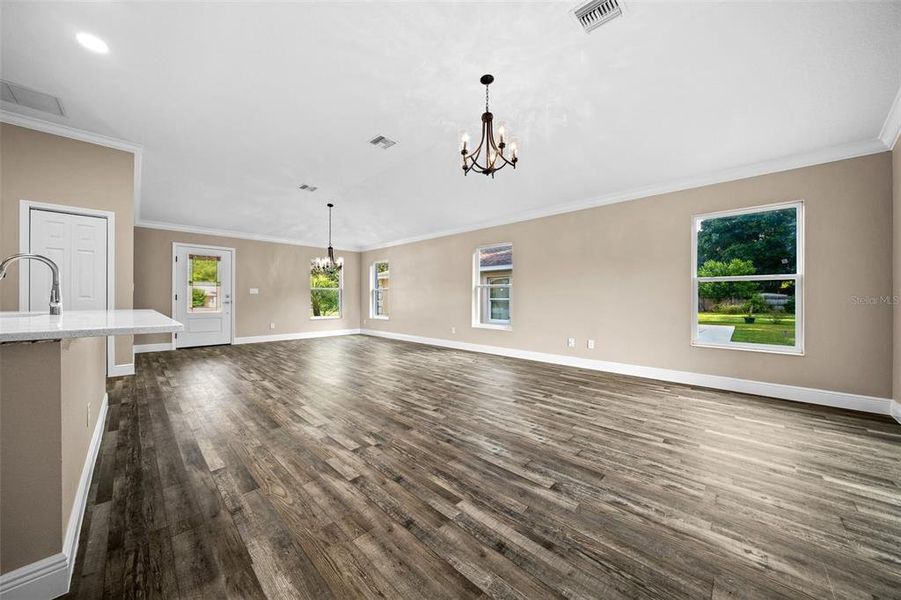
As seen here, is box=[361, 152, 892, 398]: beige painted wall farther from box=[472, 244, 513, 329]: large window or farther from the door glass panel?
the door glass panel

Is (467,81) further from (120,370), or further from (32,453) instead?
(120,370)

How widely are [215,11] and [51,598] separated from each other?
3256mm

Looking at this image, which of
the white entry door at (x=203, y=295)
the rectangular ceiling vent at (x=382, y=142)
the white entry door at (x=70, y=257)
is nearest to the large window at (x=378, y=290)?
the white entry door at (x=203, y=295)

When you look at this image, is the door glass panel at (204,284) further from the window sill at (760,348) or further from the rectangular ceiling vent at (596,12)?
the window sill at (760,348)

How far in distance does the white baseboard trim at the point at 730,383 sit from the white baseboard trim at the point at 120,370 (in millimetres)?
5654

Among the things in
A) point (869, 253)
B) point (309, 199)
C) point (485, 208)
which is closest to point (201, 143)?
point (309, 199)

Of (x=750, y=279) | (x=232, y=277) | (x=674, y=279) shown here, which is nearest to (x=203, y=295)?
(x=232, y=277)

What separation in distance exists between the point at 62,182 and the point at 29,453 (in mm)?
4135

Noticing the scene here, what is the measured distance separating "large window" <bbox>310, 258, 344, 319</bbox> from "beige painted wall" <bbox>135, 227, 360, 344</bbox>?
151 millimetres

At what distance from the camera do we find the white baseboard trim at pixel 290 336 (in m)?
7.65

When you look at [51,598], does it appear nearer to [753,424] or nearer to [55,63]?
[55,63]

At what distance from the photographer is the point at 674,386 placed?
406 cm

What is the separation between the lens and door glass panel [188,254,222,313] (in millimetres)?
7000

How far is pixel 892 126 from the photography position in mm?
2918
